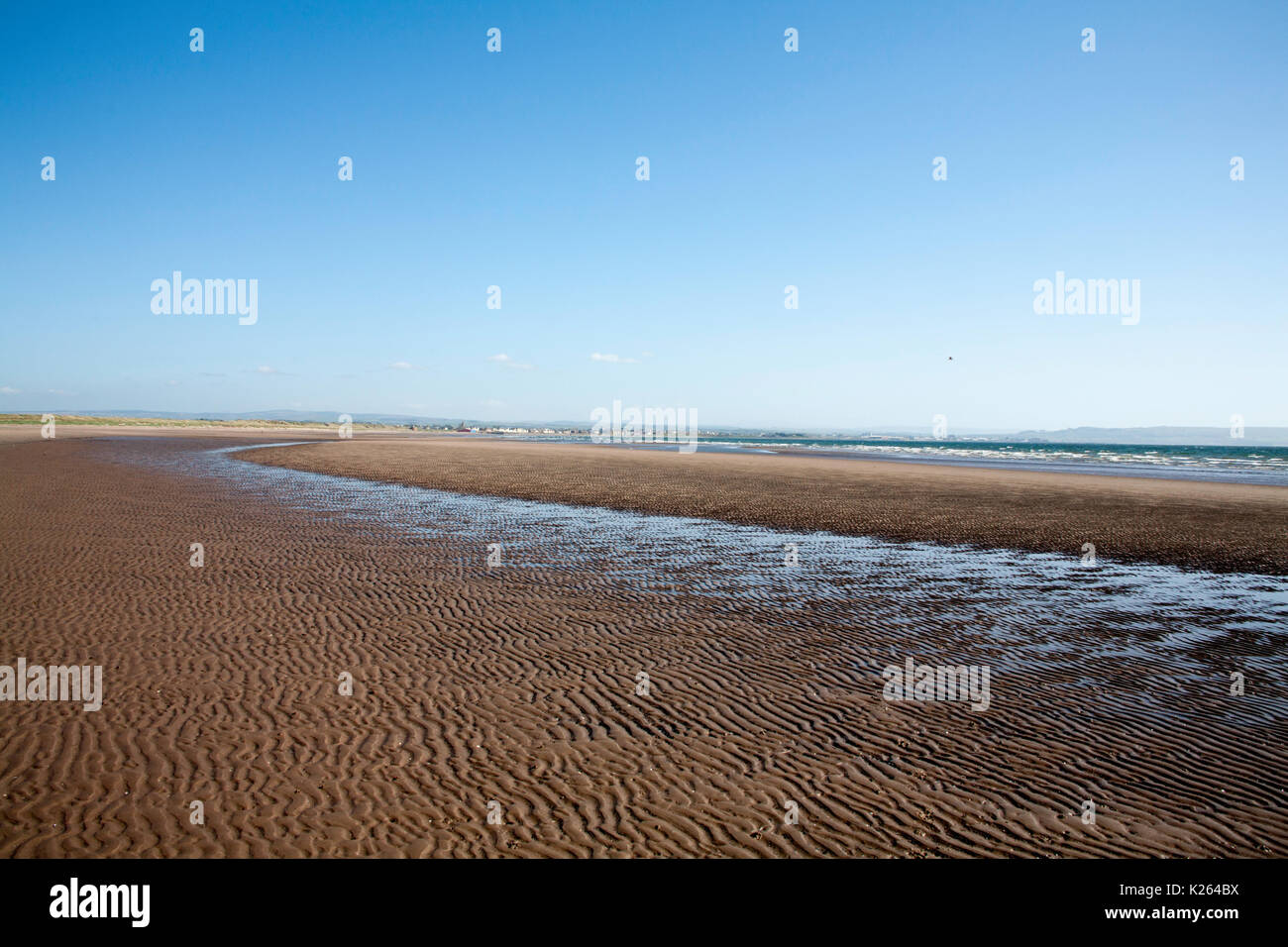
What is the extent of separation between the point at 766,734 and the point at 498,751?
2.78 metres

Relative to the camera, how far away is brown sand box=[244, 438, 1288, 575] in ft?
65.2

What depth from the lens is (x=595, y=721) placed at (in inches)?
289

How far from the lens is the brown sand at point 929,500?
782 inches

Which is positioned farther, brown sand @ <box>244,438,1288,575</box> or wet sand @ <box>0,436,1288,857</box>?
brown sand @ <box>244,438,1288,575</box>

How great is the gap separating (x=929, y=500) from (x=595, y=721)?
25559 mm

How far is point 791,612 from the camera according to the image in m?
11.8

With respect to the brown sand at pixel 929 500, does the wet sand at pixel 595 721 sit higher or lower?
lower

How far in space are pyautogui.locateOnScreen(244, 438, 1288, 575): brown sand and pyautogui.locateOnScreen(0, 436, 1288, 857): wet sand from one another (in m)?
7.14

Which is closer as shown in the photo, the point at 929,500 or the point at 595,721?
the point at 595,721

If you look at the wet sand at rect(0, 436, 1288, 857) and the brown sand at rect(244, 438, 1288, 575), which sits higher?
the brown sand at rect(244, 438, 1288, 575)

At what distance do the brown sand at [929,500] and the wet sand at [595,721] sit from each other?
7.14m

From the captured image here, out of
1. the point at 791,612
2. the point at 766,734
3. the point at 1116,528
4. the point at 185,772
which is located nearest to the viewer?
the point at 185,772
